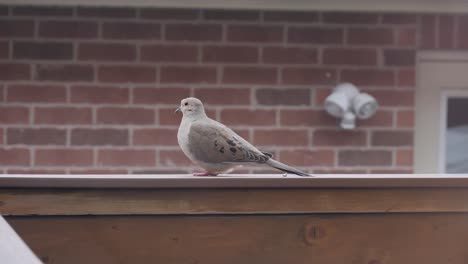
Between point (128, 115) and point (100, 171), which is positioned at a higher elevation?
point (128, 115)

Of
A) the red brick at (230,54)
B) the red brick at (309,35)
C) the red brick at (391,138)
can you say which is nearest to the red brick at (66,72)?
the red brick at (230,54)

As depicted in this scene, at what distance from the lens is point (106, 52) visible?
119 inches

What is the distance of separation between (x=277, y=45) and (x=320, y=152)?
461 millimetres

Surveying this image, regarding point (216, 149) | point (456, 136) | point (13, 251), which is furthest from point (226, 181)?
point (456, 136)

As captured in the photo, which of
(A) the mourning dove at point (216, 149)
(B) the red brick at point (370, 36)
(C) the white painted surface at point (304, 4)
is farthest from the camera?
(B) the red brick at point (370, 36)

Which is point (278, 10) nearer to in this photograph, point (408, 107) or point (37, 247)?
point (408, 107)

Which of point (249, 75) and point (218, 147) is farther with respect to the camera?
point (249, 75)

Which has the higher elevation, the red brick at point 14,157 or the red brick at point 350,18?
the red brick at point 350,18

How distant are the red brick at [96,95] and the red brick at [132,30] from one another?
214mm

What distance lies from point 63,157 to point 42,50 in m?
0.43

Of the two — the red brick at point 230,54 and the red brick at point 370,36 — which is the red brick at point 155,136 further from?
the red brick at point 370,36

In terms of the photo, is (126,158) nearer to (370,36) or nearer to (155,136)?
(155,136)

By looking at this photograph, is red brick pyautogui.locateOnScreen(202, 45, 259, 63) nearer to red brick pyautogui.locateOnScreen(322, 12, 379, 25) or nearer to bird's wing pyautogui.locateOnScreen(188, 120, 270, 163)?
red brick pyautogui.locateOnScreen(322, 12, 379, 25)

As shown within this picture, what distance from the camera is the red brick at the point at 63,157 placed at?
117 inches
